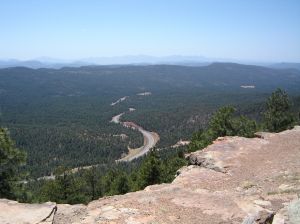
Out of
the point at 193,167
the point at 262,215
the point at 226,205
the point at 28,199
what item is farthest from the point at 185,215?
the point at 28,199

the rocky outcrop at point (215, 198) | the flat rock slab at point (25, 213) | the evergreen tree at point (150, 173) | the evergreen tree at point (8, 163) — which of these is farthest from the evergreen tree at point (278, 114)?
the flat rock slab at point (25, 213)

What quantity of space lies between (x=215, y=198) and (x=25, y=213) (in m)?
10.0

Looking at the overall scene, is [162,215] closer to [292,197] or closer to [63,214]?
[63,214]

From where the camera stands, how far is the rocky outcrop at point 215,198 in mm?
17422

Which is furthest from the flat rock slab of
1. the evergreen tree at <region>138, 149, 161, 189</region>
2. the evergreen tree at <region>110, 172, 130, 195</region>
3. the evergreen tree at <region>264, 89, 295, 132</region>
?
the evergreen tree at <region>264, 89, 295, 132</region>

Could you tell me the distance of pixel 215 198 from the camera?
20.4m

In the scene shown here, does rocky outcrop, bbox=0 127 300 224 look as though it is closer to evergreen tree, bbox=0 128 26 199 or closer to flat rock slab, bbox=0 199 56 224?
flat rock slab, bbox=0 199 56 224

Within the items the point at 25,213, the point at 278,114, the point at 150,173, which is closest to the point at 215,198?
the point at 25,213

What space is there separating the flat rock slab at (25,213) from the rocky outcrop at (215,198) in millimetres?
48

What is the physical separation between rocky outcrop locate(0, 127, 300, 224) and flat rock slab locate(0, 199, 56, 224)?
1.9 inches

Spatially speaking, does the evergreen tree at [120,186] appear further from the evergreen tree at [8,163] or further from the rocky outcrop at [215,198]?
the rocky outcrop at [215,198]

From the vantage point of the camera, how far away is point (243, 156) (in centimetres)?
2873

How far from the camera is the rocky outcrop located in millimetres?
17422

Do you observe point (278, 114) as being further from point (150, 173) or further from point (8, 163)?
point (8, 163)
